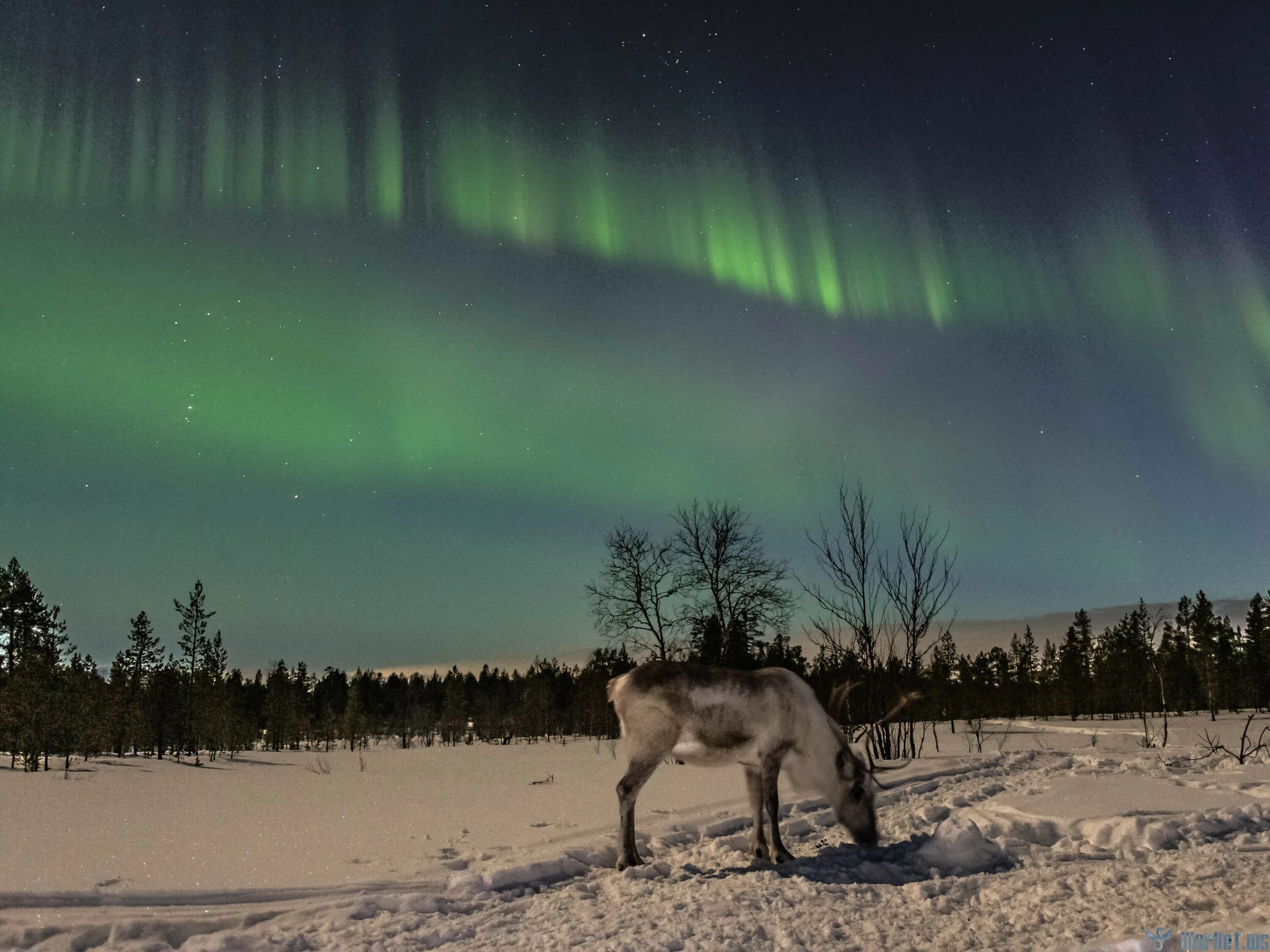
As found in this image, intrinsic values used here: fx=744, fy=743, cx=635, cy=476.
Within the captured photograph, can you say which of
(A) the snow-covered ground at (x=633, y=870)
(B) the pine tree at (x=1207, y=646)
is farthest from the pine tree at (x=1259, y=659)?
(A) the snow-covered ground at (x=633, y=870)

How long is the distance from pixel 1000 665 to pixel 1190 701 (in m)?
20.5

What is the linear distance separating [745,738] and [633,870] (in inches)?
61.1

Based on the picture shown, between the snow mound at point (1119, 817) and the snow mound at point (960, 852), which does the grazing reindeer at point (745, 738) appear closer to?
the snow mound at point (960, 852)

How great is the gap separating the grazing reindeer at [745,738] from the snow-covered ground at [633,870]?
0.40 m

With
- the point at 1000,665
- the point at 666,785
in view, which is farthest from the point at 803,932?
the point at 1000,665

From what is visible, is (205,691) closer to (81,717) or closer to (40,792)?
(81,717)

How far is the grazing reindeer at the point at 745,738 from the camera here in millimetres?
6957

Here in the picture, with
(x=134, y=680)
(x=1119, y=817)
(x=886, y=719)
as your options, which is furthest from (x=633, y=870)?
(x=134, y=680)

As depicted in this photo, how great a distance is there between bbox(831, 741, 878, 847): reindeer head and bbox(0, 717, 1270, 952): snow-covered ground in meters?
0.16

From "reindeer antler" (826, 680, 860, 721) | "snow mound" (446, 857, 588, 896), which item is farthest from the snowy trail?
"reindeer antler" (826, 680, 860, 721)

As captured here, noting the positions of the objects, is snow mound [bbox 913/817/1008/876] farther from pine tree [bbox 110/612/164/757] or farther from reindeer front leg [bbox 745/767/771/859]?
pine tree [bbox 110/612/164/757]

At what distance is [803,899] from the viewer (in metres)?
5.47

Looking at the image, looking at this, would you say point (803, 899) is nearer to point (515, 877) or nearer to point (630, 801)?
point (630, 801)

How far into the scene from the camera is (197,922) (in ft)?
16.9
